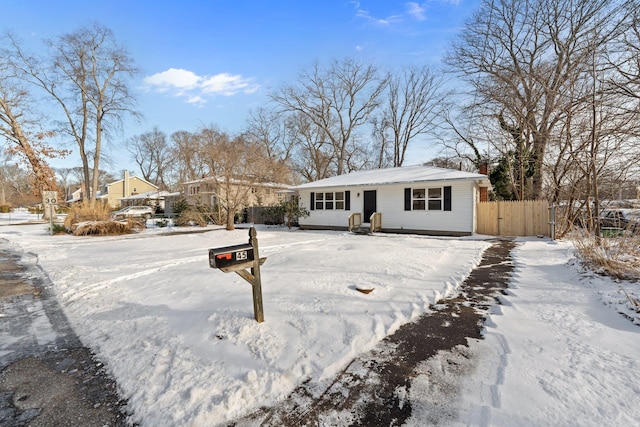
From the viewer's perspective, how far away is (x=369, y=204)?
48.7ft

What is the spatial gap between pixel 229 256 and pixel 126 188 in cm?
4871

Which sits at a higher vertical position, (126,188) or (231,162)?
(126,188)

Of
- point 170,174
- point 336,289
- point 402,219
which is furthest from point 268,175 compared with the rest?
point 170,174

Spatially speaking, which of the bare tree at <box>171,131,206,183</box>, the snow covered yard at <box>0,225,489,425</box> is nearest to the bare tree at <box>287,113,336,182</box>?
the bare tree at <box>171,131,206,183</box>

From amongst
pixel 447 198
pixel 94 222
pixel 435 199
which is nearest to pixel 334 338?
pixel 447 198

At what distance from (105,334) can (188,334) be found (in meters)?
1.00

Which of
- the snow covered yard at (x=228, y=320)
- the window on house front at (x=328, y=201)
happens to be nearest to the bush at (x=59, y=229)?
the snow covered yard at (x=228, y=320)

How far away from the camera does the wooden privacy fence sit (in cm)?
1212

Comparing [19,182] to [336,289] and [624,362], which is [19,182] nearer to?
[336,289]

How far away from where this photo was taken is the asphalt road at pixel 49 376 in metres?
1.96

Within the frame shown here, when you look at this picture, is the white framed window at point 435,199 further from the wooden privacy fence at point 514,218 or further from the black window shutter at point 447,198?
the wooden privacy fence at point 514,218

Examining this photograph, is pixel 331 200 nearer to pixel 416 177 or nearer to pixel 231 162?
pixel 416 177

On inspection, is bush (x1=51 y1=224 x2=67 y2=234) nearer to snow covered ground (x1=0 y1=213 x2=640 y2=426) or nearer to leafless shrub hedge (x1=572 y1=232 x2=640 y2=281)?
snow covered ground (x1=0 y1=213 x2=640 y2=426)

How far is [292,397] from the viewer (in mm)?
2105
